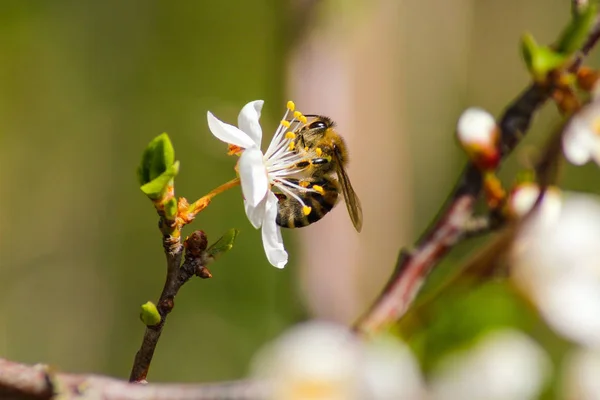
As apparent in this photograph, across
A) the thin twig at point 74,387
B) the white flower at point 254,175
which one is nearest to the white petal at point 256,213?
the white flower at point 254,175

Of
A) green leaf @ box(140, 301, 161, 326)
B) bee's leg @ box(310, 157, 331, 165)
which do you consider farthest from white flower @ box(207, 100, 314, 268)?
bee's leg @ box(310, 157, 331, 165)

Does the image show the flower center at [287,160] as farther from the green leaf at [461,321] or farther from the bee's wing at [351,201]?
the green leaf at [461,321]

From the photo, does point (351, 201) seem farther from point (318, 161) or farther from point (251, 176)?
point (251, 176)

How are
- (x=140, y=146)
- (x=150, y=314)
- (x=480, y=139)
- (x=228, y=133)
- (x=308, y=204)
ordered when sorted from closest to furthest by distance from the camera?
(x=150, y=314) → (x=228, y=133) → (x=480, y=139) → (x=308, y=204) → (x=140, y=146)

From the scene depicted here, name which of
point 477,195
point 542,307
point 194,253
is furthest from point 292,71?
point 542,307

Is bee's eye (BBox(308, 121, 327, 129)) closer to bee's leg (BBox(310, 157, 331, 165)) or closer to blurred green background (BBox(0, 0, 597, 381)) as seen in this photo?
bee's leg (BBox(310, 157, 331, 165))

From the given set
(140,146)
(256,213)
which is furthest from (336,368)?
(140,146)
